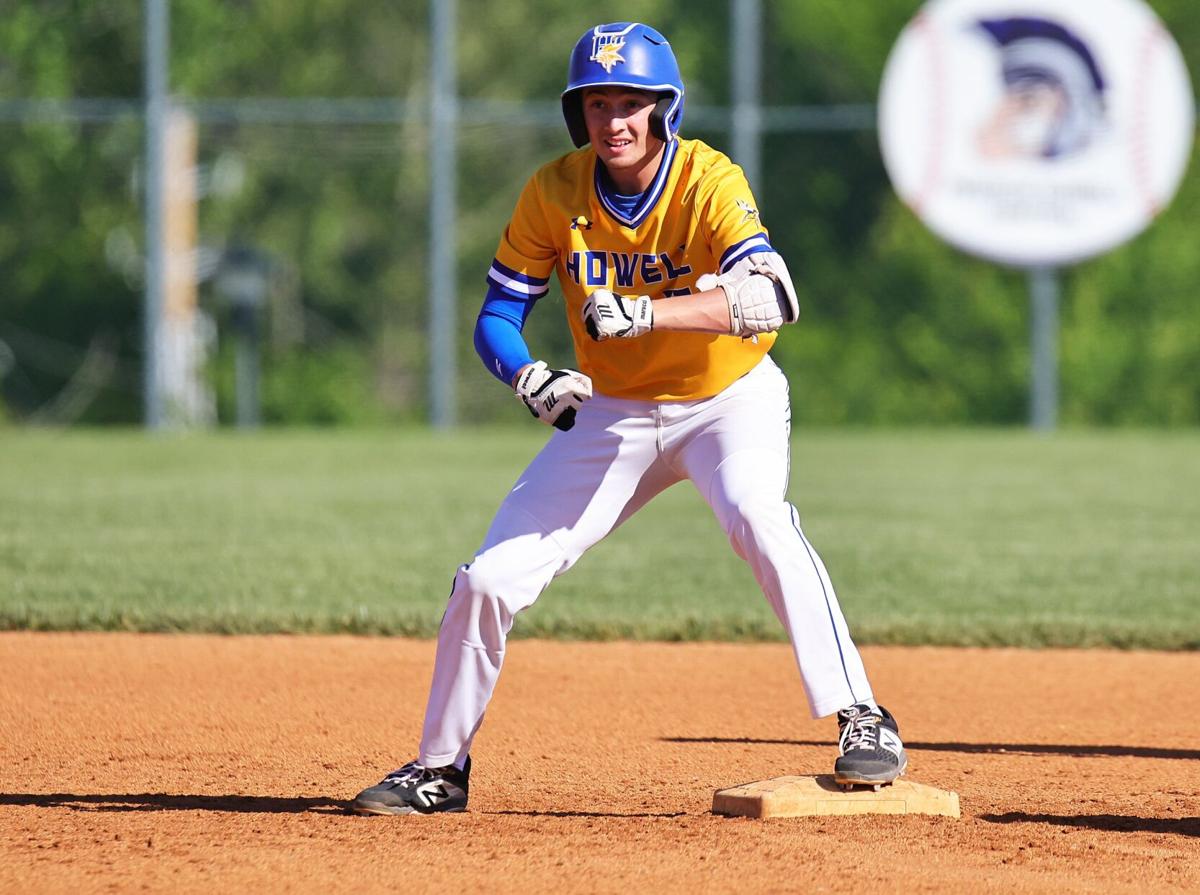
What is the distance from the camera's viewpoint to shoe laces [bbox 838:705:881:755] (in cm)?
456

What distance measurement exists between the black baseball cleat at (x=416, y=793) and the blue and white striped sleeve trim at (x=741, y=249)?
1377mm

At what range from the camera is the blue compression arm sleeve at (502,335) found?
461 centimetres

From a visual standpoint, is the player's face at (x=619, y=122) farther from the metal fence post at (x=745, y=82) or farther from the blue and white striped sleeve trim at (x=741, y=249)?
the metal fence post at (x=745, y=82)

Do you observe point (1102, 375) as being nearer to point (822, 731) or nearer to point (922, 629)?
point (922, 629)

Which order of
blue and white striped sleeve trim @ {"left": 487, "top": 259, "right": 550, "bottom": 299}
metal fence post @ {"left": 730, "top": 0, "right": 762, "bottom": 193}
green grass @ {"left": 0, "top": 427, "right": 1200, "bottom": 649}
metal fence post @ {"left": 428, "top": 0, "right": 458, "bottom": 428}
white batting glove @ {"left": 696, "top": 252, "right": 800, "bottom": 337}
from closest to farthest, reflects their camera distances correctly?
white batting glove @ {"left": 696, "top": 252, "right": 800, "bottom": 337}, blue and white striped sleeve trim @ {"left": 487, "top": 259, "right": 550, "bottom": 299}, green grass @ {"left": 0, "top": 427, "right": 1200, "bottom": 649}, metal fence post @ {"left": 428, "top": 0, "right": 458, "bottom": 428}, metal fence post @ {"left": 730, "top": 0, "right": 762, "bottom": 193}

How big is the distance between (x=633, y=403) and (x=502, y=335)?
0.37 metres

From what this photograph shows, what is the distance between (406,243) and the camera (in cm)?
2875

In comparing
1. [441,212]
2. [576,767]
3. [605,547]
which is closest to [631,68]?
[576,767]

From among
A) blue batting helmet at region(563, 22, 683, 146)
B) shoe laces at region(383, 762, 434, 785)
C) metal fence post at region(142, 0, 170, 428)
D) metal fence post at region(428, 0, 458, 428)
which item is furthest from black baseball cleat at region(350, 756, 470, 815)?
metal fence post at region(142, 0, 170, 428)

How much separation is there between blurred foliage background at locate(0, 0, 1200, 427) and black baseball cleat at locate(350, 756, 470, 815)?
57.3 ft

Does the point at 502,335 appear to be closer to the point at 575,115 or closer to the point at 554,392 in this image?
the point at 554,392

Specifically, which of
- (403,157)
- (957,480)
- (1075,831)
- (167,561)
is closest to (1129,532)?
(957,480)

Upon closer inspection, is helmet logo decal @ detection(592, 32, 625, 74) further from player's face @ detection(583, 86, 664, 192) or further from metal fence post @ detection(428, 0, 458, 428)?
metal fence post @ detection(428, 0, 458, 428)

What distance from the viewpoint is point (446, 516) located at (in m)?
12.3
